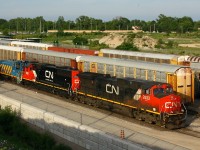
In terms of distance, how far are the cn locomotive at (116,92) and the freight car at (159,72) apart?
71.1 inches

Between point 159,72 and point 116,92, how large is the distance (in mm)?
3338

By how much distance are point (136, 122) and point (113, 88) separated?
10.5 feet

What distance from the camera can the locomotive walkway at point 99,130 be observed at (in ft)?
51.7

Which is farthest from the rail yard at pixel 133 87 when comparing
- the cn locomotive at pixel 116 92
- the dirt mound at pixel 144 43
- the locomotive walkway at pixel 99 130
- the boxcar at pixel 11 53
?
the dirt mound at pixel 144 43

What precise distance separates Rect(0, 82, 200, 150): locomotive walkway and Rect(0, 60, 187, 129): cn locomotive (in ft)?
2.77

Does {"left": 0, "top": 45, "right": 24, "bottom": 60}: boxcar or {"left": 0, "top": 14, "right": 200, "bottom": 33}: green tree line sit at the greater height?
{"left": 0, "top": 14, "right": 200, "bottom": 33}: green tree line

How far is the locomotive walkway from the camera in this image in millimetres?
15747

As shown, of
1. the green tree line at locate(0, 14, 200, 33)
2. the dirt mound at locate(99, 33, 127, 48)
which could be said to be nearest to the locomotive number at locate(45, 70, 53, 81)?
the dirt mound at locate(99, 33, 127, 48)

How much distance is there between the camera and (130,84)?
20672mm

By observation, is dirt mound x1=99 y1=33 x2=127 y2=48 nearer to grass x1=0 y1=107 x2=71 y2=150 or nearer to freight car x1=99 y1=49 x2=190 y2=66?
freight car x1=99 y1=49 x2=190 y2=66

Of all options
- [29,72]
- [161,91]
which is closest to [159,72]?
[161,91]

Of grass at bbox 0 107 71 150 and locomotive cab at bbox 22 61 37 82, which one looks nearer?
grass at bbox 0 107 71 150

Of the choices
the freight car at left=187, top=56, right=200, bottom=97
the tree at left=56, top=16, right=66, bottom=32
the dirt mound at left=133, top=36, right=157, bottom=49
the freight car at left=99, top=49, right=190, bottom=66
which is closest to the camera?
the freight car at left=187, top=56, right=200, bottom=97

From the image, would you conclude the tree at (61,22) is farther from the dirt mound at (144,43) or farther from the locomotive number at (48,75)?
the locomotive number at (48,75)
